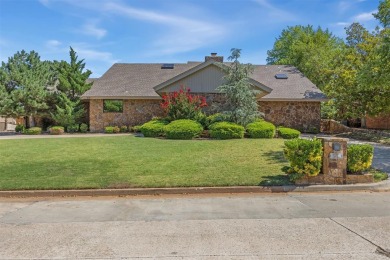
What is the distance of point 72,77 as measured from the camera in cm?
2736

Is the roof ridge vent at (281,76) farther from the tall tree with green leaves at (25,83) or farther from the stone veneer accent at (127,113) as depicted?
the tall tree with green leaves at (25,83)

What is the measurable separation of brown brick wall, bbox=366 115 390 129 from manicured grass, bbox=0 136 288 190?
16602mm

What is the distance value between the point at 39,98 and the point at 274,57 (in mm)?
39143

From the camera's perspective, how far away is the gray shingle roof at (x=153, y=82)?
25.2 m

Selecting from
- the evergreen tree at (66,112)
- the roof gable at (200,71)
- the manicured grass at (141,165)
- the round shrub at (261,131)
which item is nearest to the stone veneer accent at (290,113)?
the roof gable at (200,71)

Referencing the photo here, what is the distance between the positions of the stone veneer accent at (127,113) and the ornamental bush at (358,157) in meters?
17.8

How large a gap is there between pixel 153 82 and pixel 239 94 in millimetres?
9934

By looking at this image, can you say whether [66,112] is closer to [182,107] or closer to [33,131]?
[33,131]

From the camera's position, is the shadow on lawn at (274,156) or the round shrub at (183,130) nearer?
the shadow on lawn at (274,156)

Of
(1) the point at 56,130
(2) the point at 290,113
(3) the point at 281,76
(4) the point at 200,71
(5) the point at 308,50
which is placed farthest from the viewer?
(5) the point at 308,50

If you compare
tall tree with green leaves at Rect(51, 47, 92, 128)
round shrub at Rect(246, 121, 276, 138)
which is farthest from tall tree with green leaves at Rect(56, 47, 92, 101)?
round shrub at Rect(246, 121, 276, 138)

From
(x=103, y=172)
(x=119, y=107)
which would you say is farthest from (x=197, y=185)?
(x=119, y=107)

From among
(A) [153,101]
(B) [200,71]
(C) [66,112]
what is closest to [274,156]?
(B) [200,71]

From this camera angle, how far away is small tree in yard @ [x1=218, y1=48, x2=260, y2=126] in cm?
1944
